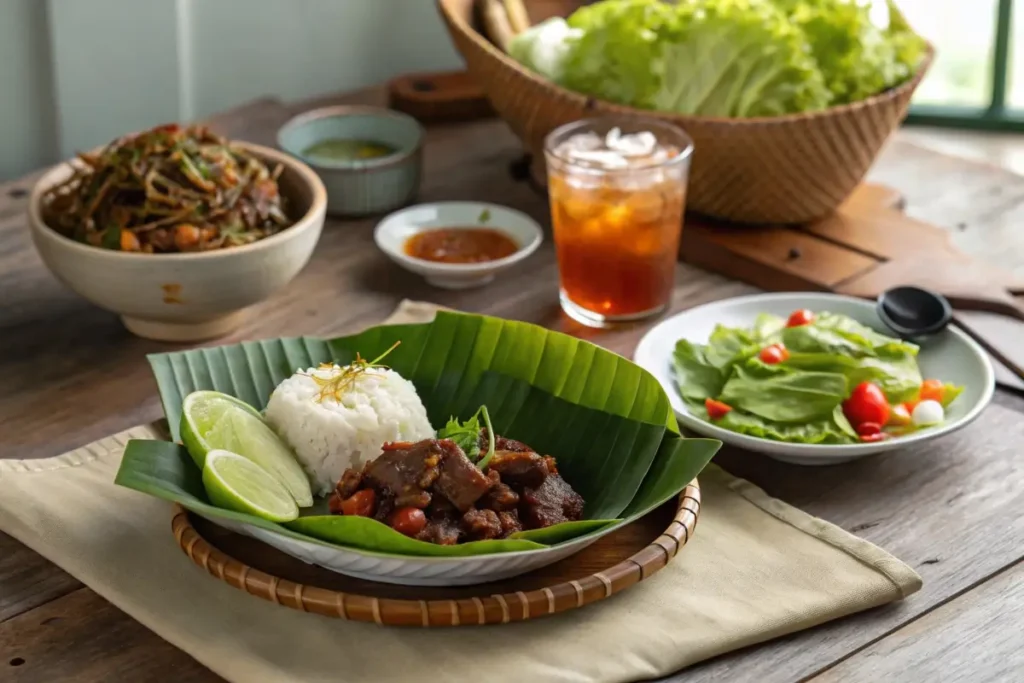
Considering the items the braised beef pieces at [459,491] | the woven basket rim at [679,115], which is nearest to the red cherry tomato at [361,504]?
the braised beef pieces at [459,491]

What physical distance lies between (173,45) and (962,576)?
2355 millimetres

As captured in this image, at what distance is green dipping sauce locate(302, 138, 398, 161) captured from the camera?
8.91 ft

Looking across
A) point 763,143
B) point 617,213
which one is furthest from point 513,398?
point 763,143

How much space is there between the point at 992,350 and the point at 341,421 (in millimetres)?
1128

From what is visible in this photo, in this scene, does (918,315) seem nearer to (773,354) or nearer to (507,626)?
(773,354)

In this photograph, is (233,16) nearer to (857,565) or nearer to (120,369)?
(120,369)

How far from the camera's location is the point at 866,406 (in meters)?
1.82

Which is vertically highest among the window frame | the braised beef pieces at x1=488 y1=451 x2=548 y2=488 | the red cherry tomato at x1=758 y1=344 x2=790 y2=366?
the braised beef pieces at x1=488 y1=451 x2=548 y2=488

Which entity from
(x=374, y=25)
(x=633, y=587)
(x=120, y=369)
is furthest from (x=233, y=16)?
(x=633, y=587)

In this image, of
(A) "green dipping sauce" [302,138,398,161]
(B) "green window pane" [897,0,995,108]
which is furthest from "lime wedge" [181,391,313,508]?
(B) "green window pane" [897,0,995,108]

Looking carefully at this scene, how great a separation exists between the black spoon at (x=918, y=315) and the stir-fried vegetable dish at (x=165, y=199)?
1023 millimetres

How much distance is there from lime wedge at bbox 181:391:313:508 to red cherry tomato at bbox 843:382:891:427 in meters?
0.78

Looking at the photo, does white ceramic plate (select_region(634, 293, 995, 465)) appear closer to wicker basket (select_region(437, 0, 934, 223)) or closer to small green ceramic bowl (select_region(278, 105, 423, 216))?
wicker basket (select_region(437, 0, 934, 223))

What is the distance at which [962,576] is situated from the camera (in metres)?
1.57
